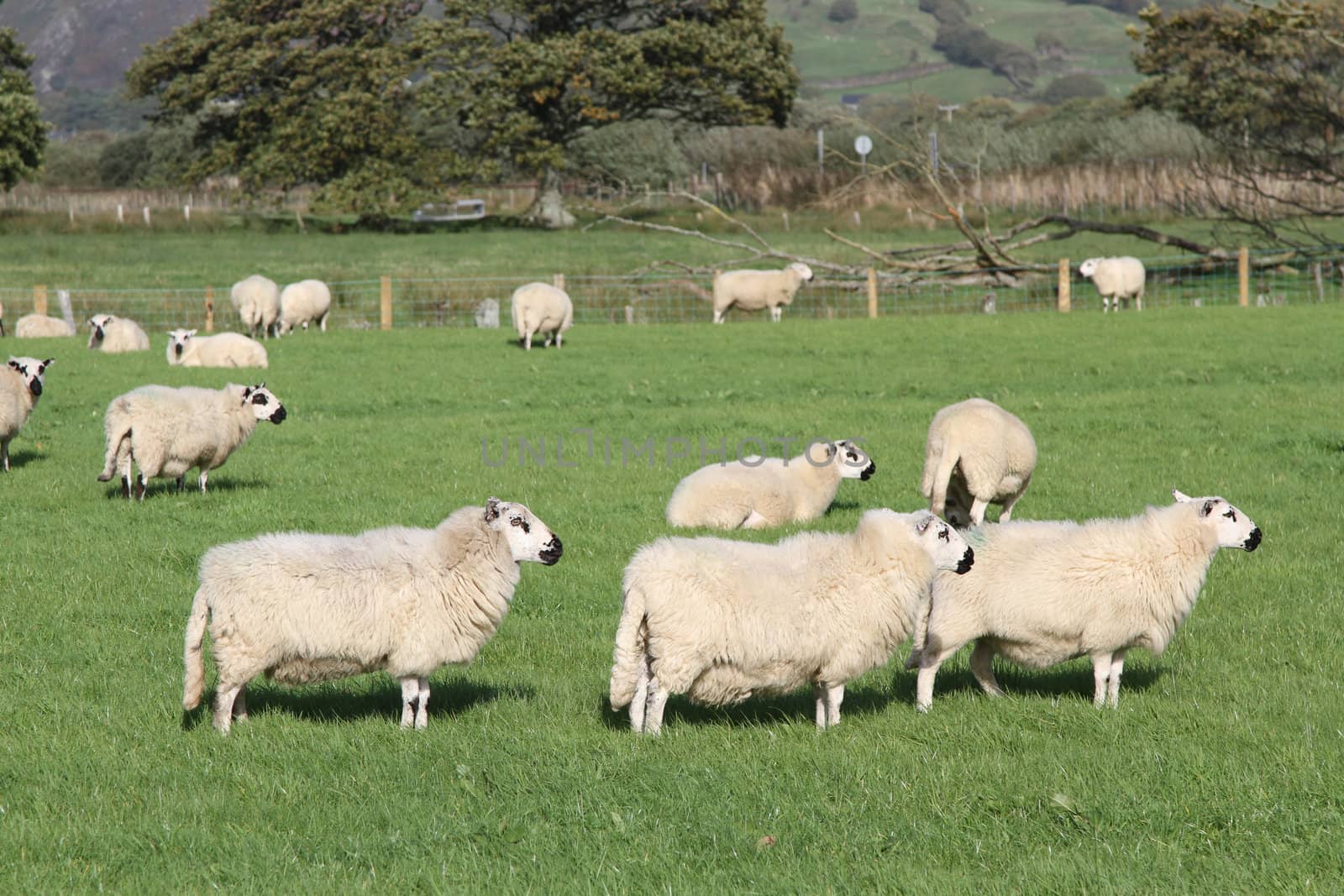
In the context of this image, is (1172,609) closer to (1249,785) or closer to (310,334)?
(1249,785)

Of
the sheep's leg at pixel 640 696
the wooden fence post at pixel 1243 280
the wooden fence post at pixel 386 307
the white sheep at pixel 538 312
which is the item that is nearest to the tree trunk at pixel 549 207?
the wooden fence post at pixel 386 307

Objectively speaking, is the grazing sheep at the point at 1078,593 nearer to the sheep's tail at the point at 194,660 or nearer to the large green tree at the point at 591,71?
the sheep's tail at the point at 194,660

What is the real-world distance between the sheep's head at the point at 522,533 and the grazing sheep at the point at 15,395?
9707mm

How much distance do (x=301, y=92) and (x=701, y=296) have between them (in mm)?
26634

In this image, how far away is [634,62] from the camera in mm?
50469

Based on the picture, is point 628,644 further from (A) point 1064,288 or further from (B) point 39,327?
(A) point 1064,288

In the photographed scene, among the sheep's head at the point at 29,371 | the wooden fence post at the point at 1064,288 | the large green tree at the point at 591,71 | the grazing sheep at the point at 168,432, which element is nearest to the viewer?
the grazing sheep at the point at 168,432

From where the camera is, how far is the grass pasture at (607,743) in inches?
194

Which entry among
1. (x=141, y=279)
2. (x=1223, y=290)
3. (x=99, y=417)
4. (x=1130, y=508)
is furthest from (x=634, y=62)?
(x=1130, y=508)

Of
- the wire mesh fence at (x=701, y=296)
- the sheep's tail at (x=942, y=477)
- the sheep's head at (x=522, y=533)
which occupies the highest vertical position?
the sheep's head at (x=522, y=533)

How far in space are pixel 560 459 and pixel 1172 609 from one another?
9.00 meters

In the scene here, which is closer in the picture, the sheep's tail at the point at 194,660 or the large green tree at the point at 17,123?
the sheep's tail at the point at 194,660

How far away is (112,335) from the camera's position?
26.1m

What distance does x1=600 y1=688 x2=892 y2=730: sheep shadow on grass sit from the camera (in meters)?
6.64
